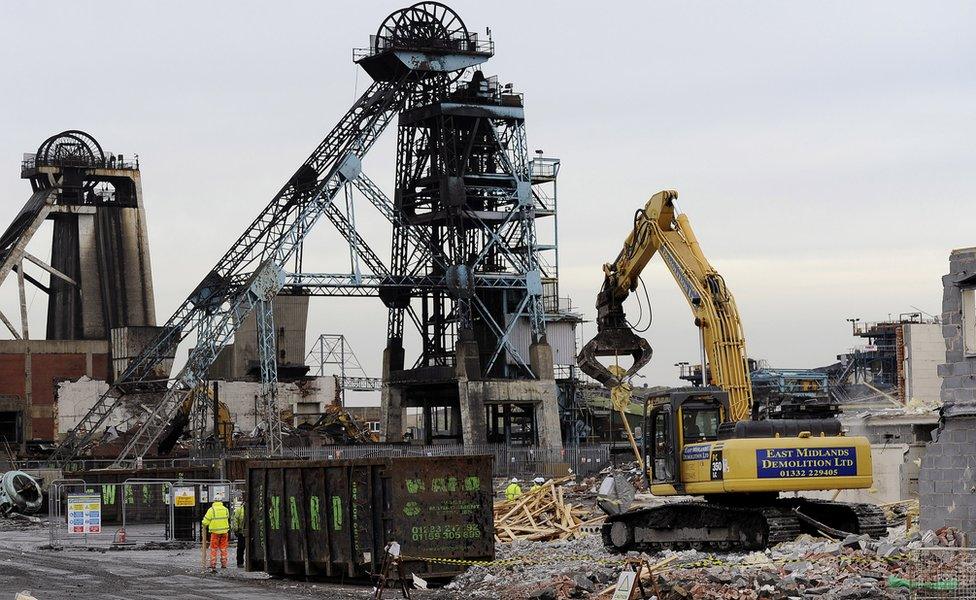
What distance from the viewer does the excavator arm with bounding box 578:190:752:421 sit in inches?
1216

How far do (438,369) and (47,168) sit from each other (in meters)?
32.5

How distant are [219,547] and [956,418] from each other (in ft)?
45.5

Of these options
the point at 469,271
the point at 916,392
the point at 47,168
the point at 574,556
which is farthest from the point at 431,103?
the point at 574,556

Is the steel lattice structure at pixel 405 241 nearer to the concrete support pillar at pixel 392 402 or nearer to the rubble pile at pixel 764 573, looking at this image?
the concrete support pillar at pixel 392 402

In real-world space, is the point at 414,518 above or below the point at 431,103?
below

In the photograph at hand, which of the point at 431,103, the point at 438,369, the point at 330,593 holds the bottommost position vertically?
the point at 330,593

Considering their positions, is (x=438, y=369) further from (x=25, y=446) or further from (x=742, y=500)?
(x=742, y=500)

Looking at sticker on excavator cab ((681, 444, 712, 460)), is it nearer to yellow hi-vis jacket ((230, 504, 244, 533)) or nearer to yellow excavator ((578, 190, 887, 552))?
yellow excavator ((578, 190, 887, 552))

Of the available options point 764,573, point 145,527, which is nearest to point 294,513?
point 764,573

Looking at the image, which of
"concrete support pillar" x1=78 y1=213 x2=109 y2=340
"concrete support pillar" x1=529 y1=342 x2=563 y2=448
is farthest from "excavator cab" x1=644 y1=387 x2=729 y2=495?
"concrete support pillar" x1=78 y1=213 x2=109 y2=340

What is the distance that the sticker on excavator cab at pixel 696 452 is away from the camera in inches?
1009

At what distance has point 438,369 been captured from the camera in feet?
228

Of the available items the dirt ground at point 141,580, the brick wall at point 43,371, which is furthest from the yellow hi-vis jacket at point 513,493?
the brick wall at point 43,371

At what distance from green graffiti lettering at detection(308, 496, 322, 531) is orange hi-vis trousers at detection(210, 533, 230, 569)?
10.7ft
